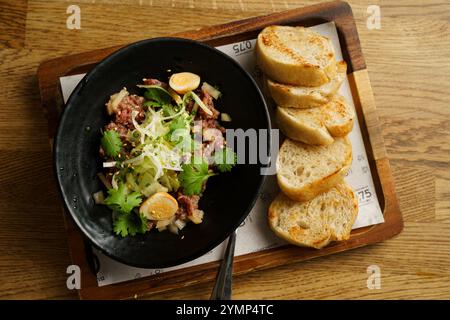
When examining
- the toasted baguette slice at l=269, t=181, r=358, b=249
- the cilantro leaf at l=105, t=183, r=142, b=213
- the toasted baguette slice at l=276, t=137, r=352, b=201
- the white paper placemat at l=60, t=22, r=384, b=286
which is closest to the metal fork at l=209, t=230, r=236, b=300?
the white paper placemat at l=60, t=22, r=384, b=286

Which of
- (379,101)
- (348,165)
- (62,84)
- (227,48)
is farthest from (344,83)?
(62,84)

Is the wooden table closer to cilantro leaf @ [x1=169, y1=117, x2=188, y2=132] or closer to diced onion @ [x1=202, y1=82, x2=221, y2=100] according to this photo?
diced onion @ [x1=202, y1=82, x2=221, y2=100]

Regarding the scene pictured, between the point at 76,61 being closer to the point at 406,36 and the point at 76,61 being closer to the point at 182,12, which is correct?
the point at 182,12

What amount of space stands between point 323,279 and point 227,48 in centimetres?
122

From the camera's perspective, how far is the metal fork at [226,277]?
2.31 m

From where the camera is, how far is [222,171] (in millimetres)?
2330

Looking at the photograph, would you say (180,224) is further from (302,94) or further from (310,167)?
(302,94)

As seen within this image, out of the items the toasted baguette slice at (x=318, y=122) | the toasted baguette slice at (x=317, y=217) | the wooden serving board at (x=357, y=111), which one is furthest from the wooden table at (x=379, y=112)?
the toasted baguette slice at (x=318, y=122)

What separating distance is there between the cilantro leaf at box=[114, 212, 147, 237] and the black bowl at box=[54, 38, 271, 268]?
0.05 metres

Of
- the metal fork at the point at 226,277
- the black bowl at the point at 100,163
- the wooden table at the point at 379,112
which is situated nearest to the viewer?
the black bowl at the point at 100,163

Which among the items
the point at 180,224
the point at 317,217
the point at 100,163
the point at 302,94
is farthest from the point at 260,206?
the point at 100,163

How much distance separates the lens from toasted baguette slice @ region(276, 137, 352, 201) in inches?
91.2

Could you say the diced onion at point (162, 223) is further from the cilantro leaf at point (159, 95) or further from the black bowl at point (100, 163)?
the cilantro leaf at point (159, 95)

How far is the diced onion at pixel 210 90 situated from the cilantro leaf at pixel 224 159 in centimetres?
27
